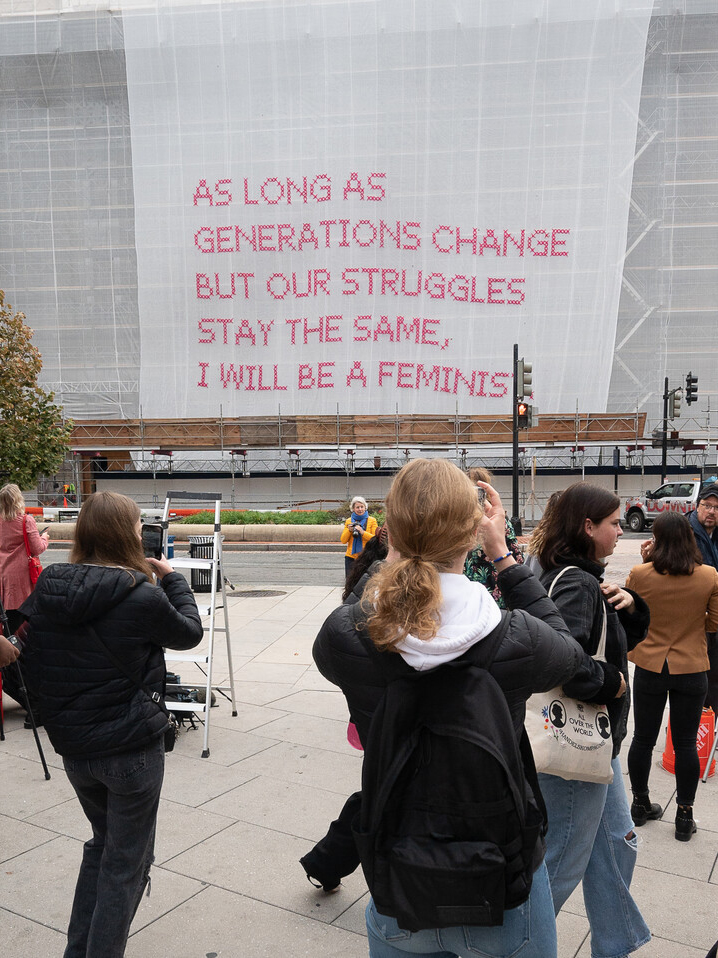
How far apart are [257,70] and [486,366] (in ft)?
38.6

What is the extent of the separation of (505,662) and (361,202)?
80.9ft

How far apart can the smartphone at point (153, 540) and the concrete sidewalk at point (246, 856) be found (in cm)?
152

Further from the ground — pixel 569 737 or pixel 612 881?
pixel 569 737

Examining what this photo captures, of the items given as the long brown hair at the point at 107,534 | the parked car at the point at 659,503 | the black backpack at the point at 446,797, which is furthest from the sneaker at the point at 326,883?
the parked car at the point at 659,503

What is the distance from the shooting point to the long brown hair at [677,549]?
13.8 feet

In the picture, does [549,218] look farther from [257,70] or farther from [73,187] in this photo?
[73,187]

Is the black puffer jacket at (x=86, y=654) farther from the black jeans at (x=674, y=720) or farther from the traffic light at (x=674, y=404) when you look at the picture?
the traffic light at (x=674, y=404)

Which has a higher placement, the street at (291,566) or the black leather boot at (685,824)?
the black leather boot at (685,824)

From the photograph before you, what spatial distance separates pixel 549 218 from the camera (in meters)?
24.1

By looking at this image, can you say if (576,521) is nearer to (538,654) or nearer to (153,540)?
(538,654)

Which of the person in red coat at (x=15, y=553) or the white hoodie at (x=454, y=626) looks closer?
the white hoodie at (x=454, y=626)

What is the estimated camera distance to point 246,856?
3877mm

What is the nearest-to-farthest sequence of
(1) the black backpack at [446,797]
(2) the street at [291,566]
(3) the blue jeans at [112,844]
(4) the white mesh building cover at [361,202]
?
1. (1) the black backpack at [446,797]
2. (3) the blue jeans at [112,844]
3. (2) the street at [291,566]
4. (4) the white mesh building cover at [361,202]

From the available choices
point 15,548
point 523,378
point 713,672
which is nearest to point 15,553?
point 15,548
